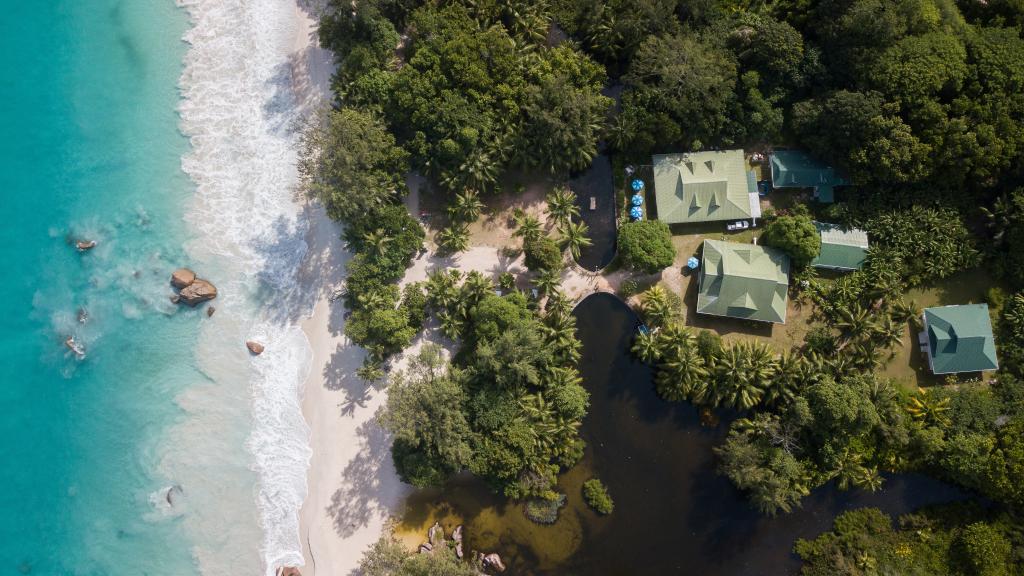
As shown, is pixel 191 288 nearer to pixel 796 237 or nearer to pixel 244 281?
pixel 244 281

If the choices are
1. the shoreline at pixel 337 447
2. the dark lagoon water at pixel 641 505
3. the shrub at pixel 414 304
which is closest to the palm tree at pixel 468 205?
the shrub at pixel 414 304

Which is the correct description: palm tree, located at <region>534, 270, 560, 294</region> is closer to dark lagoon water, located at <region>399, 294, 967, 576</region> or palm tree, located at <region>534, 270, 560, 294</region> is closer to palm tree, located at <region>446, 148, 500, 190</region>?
dark lagoon water, located at <region>399, 294, 967, 576</region>

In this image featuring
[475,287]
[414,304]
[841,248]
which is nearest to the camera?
[475,287]

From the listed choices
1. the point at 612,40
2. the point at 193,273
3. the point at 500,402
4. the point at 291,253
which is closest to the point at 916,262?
the point at 612,40

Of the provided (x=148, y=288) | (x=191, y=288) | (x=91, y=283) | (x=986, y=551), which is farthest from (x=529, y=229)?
(x=986, y=551)

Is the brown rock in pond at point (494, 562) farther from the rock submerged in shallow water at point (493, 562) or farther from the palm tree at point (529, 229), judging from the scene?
the palm tree at point (529, 229)

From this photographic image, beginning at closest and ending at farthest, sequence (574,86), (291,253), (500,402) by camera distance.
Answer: (500,402) < (574,86) < (291,253)

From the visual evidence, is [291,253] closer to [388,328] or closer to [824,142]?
[388,328]
